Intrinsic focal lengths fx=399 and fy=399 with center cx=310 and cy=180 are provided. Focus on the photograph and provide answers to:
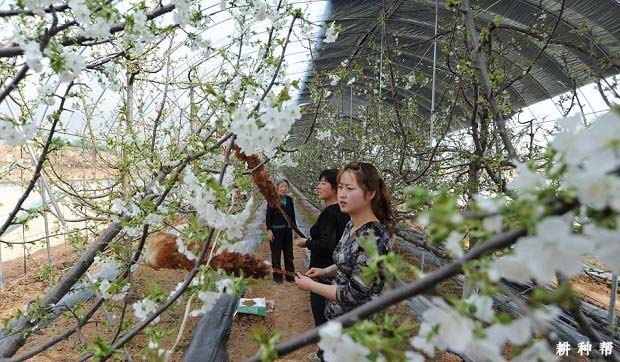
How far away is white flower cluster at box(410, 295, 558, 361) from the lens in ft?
1.75

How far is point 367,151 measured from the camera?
24.3 feet

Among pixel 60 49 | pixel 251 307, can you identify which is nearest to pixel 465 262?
pixel 60 49

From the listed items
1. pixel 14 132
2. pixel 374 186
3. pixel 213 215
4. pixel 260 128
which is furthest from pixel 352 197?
pixel 14 132

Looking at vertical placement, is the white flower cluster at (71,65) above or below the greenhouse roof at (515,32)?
below

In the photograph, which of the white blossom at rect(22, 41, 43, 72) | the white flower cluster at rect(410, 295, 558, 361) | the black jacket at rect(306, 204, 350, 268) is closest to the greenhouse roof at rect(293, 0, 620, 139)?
the black jacket at rect(306, 204, 350, 268)

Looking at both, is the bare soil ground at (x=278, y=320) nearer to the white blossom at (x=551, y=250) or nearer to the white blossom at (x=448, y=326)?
the white blossom at (x=448, y=326)

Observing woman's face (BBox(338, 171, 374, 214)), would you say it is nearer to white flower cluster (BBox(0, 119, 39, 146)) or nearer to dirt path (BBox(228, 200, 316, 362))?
white flower cluster (BBox(0, 119, 39, 146))

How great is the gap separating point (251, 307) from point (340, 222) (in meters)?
1.75

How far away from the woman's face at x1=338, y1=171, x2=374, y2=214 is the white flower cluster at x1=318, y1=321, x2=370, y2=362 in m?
1.39

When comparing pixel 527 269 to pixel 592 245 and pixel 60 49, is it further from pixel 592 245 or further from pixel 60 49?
pixel 60 49

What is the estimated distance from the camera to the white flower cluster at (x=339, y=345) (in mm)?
580

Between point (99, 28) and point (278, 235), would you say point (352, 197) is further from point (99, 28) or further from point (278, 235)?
point (278, 235)

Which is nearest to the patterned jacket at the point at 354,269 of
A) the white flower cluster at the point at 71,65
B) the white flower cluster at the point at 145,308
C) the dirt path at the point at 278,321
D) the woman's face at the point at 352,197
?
the woman's face at the point at 352,197

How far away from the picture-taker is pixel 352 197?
6.64 ft
